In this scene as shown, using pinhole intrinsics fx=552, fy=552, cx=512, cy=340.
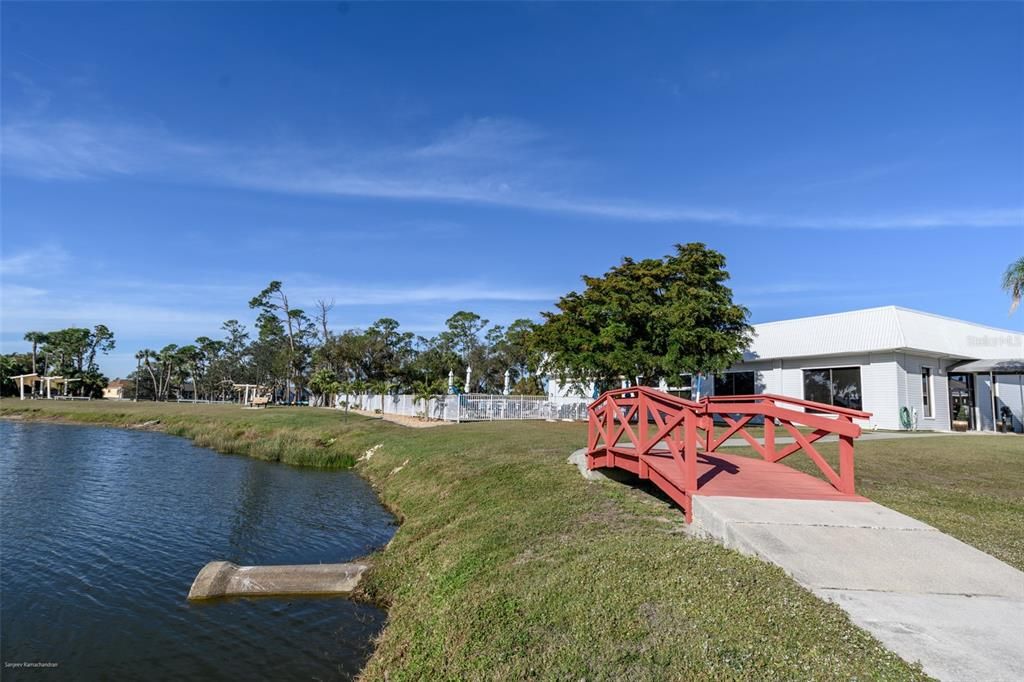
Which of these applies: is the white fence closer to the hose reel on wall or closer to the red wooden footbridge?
the hose reel on wall

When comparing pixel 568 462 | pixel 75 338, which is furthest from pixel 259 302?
pixel 568 462

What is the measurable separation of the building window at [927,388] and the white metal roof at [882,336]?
959mm

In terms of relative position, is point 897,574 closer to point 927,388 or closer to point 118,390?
point 927,388

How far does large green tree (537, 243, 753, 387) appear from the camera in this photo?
2134 centimetres

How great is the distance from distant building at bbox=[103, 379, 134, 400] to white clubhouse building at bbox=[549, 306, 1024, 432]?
88.0 m

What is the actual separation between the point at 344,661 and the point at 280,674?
25.9 inches

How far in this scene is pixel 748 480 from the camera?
287 inches

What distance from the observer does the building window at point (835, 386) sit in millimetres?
23125

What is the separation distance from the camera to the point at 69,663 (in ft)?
20.0

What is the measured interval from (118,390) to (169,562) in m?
114

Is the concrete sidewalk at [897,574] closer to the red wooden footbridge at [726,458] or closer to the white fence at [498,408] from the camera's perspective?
the red wooden footbridge at [726,458]

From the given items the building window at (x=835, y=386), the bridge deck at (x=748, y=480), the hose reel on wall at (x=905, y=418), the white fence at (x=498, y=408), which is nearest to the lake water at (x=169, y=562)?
the bridge deck at (x=748, y=480)

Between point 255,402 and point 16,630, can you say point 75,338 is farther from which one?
point 16,630

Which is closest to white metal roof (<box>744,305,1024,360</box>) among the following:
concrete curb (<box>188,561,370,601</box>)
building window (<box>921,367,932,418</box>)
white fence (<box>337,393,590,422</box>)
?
building window (<box>921,367,932,418</box>)
